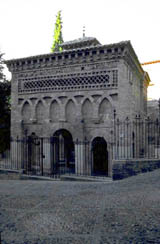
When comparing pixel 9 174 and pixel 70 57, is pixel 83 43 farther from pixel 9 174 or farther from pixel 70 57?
pixel 9 174

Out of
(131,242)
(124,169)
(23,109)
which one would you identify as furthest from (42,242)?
(23,109)

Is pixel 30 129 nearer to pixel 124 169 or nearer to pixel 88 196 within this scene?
pixel 124 169

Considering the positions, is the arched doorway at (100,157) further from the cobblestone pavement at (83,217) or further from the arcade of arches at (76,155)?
the cobblestone pavement at (83,217)

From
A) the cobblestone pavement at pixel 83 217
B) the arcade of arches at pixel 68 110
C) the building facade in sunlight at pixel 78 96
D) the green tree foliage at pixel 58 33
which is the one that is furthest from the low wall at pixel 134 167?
the green tree foliage at pixel 58 33

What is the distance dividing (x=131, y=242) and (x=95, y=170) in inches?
551

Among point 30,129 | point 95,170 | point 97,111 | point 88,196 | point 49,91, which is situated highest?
point 49,91

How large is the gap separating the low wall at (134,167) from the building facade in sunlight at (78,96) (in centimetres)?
436

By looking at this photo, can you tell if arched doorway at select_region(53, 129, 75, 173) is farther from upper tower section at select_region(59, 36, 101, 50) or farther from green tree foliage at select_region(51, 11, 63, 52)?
green tree foliage at select_region(51, 11, 63, 52)

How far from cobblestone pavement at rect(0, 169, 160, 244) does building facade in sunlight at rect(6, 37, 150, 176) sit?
7564 mm

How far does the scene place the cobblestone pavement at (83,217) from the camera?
362cm

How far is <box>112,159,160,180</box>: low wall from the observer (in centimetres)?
936

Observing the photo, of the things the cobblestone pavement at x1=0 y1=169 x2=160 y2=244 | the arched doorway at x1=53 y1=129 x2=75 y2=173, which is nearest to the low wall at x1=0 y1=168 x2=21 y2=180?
the arched doorway at x1=53 y1=129 x2=75 y2=173

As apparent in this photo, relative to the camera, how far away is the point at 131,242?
134 inches

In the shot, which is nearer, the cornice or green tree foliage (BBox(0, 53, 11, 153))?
the cornice
